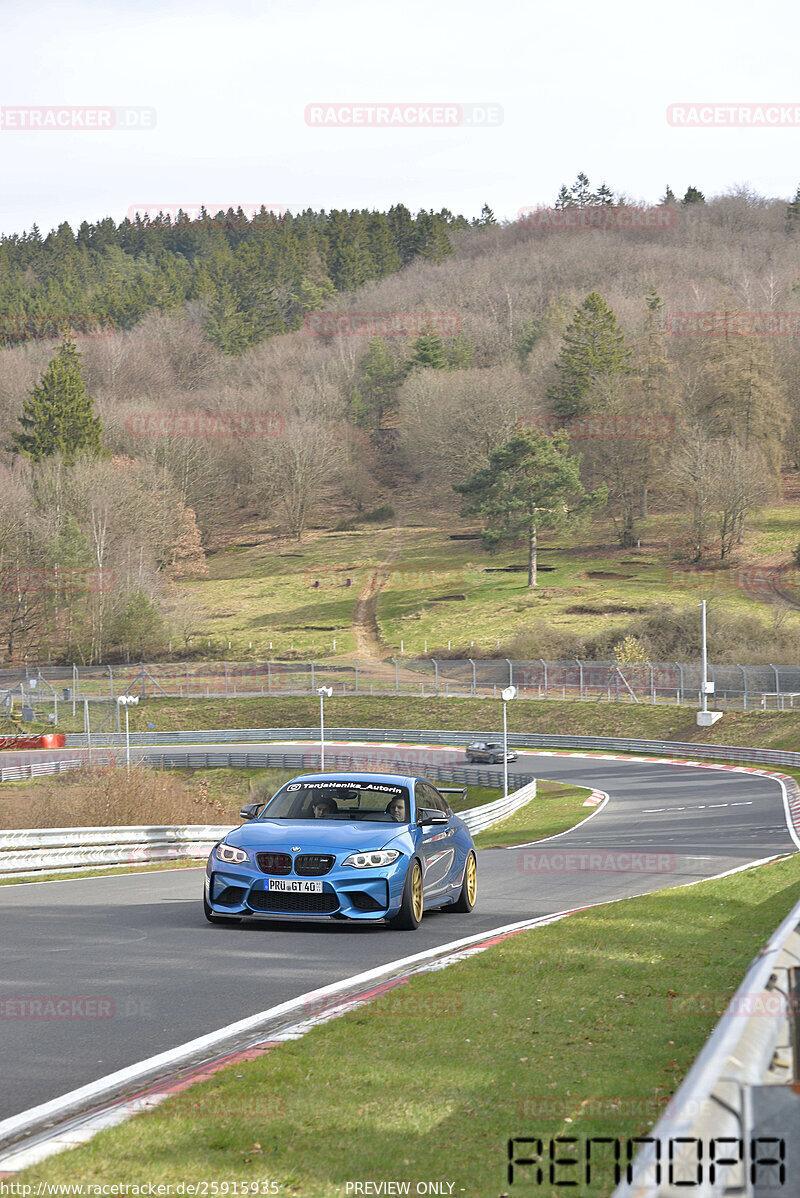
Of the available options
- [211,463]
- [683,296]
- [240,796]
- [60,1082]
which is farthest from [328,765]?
[683,296]

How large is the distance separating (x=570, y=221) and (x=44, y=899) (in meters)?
179

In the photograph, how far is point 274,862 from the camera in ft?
36.2

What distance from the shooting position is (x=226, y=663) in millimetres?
A: 75375

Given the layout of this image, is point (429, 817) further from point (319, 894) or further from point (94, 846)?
point (94, 846)

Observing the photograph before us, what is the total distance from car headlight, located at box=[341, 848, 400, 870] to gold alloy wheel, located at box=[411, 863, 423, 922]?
458 mm

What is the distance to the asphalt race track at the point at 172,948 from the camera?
23.2ft

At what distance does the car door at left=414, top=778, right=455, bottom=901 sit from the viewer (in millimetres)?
12023

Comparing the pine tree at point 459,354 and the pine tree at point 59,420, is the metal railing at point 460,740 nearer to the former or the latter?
the pine tree at point 59,420

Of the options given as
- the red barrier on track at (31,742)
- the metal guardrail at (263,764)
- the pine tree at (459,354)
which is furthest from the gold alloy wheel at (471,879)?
the pine tree at (459,354)

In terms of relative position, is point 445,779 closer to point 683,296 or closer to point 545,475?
point 545,475

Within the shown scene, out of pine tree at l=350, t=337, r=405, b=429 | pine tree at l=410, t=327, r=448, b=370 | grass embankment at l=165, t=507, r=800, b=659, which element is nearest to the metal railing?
grass embankment at l=165, t=507, r=800, b=659

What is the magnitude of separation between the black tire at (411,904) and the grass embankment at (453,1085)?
1900 mm

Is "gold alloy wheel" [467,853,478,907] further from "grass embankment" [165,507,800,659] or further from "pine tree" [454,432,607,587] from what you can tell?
"pine tree" [454,432,607,587]

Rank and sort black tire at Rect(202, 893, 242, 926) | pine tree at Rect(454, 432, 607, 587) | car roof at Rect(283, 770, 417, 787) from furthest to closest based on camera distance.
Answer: pine tree at Rect(454, 432, 607, 587) → car roof at Rect(283, 770, 417, 787) → black tire at Rect(202, 893, 242, 926)
